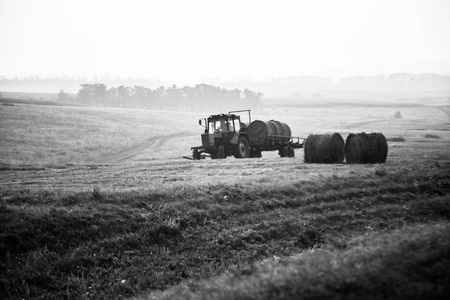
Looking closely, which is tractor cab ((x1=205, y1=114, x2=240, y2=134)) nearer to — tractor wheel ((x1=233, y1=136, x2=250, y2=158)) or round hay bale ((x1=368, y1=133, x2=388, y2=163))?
tractor wheel ((x1=233, y1=136, x2=250, y2=158))

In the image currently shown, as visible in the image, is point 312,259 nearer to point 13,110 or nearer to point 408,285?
point 408,285

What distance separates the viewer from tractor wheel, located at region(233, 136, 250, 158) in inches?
1096

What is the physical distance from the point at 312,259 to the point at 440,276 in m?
1.91

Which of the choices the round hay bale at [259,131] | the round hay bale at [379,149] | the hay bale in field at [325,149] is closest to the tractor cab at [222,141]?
the round hay bale at [259,131]

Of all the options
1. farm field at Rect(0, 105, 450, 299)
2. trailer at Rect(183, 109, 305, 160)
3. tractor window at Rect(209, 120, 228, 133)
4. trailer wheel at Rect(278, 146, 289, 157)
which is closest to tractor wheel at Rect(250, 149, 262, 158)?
trailer at Rect(183, 109, 305, 160)

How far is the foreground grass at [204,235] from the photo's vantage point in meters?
6.11

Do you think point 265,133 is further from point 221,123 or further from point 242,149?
point 221,123

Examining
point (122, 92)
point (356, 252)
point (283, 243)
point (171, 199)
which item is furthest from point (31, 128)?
point (122, 92)

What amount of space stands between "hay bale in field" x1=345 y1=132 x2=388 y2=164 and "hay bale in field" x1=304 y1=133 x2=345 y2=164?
0.81 m

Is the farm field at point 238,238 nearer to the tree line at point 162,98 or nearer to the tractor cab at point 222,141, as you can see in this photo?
the tractor cab at point 222,141

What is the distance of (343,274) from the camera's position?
16.8ft

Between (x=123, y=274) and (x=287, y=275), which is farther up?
(x=287, y=275)

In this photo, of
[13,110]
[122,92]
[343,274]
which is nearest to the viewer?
[343,274]

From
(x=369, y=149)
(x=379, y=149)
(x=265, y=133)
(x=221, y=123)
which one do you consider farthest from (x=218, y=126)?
(x=379, y=149)
